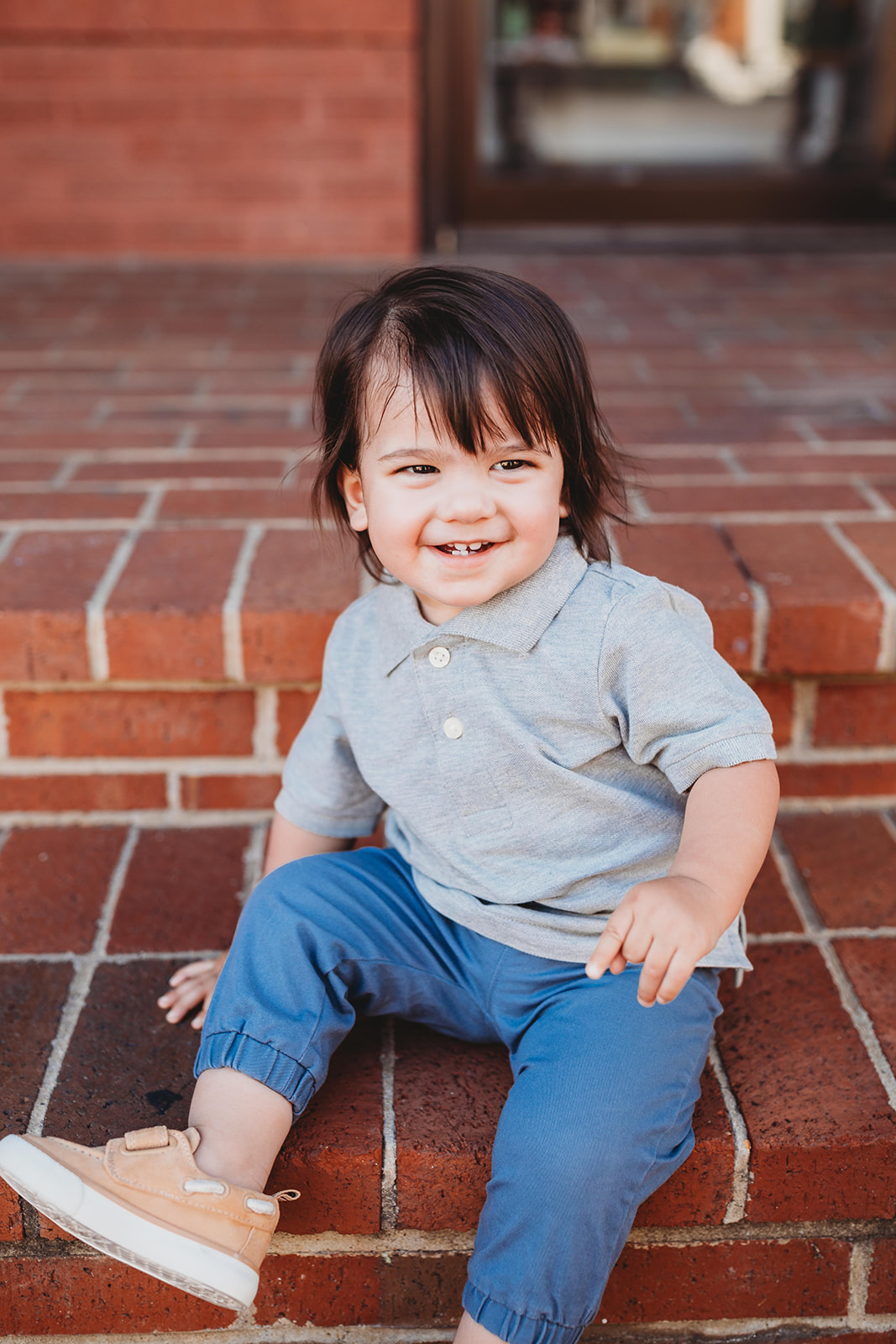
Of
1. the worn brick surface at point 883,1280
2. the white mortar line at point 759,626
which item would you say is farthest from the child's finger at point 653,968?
the white mortar line at point 759,626

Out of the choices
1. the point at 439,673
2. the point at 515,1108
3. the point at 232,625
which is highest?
the point at 439,673

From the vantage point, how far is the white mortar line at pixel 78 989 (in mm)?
1296

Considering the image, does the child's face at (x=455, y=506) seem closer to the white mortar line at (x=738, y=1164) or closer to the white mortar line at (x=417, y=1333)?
the white mortar line at (x=738, y=1164)

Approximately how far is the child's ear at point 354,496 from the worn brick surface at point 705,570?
0.55 meters

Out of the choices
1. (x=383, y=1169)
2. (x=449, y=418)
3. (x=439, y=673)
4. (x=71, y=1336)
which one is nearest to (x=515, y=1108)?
(x=383, y=1169)

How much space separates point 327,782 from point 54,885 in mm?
487

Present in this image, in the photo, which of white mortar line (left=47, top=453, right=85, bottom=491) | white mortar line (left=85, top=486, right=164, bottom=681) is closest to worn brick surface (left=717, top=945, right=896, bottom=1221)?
white mortar line (left=85, top=486, right=164, bottom=681)

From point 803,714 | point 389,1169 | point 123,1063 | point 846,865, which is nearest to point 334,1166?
point 389,1169

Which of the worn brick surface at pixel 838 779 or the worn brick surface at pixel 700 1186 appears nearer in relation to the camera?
the worn brick surface at pixel 700 1186

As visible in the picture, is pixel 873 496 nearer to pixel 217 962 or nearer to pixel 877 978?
pixel 877 978

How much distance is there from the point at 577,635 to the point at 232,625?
624 millimetres

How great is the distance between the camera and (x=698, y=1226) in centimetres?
128

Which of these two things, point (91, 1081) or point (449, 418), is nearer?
point (449, 418)

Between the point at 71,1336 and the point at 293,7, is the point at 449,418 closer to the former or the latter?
the point at 71,1336
